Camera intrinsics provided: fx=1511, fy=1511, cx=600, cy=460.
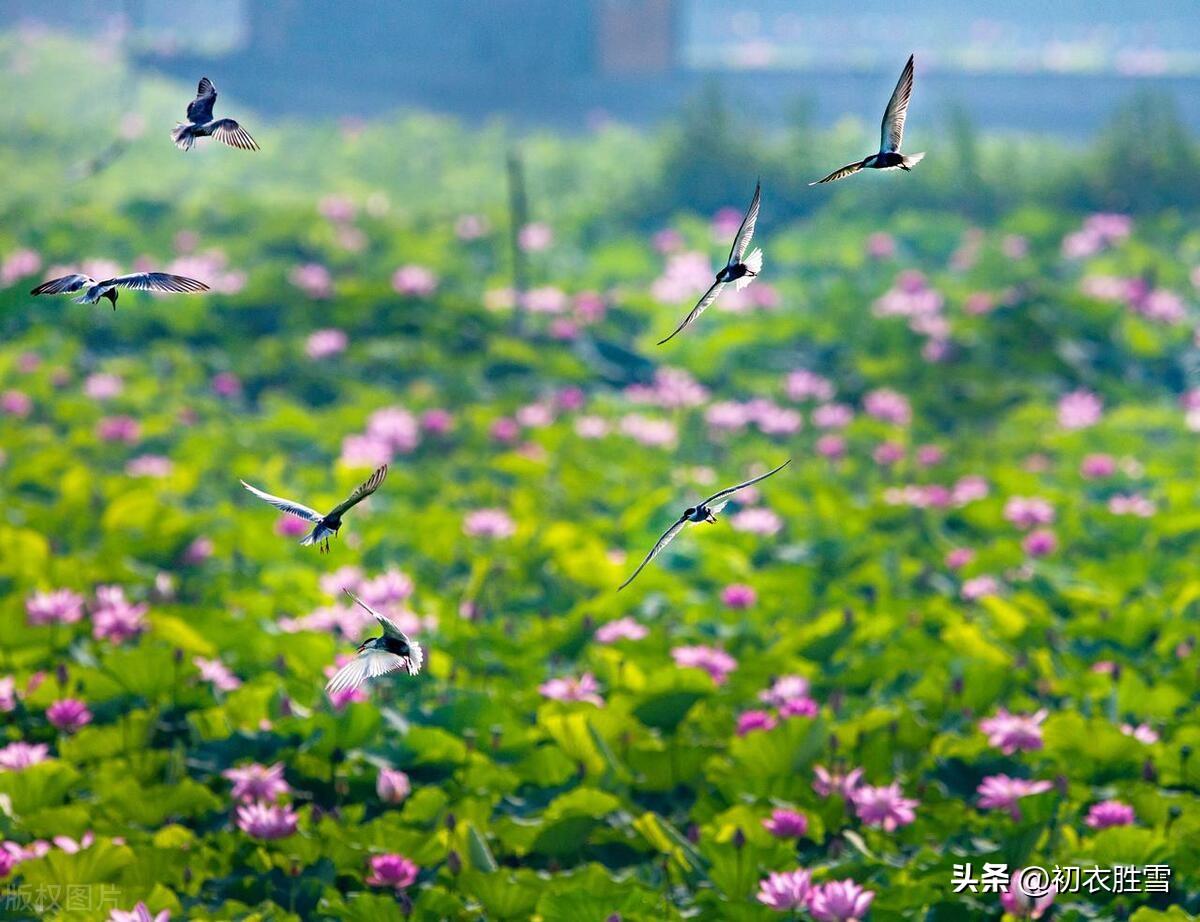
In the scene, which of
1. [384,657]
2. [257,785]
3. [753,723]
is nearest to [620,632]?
[753,723]

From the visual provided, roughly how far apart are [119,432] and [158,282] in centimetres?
385

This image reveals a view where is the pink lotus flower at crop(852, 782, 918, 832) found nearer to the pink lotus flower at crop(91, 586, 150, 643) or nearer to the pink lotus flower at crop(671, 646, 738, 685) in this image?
the pink lotus flower at crop(671, 646, 738, 685)

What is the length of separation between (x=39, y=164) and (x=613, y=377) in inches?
341

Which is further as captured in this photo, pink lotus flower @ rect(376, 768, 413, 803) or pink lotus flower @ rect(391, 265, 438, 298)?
pink lotus flower @ rect(391, 265, 438, 298)

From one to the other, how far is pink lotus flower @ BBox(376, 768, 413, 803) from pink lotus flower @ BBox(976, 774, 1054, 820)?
949mm

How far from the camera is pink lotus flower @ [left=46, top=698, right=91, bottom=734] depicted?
2645mm

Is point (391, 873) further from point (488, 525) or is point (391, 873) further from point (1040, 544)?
point (1040, 544)

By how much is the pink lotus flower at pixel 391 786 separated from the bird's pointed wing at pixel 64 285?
129 centimetres

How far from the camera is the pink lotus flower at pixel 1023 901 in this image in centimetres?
215

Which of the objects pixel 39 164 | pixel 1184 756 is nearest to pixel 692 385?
pixel 1184 756

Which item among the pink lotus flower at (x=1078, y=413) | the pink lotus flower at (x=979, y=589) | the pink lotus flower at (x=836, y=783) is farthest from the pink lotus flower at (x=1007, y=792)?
the pink lotus flower at (x=1078, y=413)

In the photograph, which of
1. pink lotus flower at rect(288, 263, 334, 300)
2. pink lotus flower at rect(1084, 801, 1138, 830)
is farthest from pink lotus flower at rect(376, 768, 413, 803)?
pink lotus flower at rect(288, 263, 334, 300)

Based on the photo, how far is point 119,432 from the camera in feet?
16.4

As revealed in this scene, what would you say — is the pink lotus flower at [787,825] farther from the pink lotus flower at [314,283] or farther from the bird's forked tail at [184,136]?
the pink lotus flower at [314,283]
